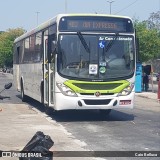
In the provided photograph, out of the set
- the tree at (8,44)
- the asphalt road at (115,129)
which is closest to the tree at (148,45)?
the asphalt road at (115,129)

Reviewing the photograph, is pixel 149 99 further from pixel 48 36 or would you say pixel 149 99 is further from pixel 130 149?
pixel 130 149

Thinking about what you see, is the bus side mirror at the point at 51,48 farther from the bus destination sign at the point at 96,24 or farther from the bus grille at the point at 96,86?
the bus grille at the point at 96,86

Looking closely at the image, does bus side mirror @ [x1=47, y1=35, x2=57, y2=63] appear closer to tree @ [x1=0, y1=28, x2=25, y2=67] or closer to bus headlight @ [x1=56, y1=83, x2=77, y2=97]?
bus headlight @ [x1=56, y1=83, x2=77, y2=97]

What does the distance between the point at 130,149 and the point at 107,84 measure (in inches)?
179

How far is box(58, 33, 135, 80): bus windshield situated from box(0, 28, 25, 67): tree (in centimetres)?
9197

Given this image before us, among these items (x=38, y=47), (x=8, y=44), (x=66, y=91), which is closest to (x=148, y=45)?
(x=38, y=47)

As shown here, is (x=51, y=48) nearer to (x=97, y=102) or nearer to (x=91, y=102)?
(x=91, y=102)

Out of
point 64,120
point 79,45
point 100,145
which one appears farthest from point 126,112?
point 100,145

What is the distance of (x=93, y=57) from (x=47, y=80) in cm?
221

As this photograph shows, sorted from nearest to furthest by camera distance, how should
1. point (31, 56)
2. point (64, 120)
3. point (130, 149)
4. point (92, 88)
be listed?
1. point (130, 149)
2. point (92, 88)
3. point (64, 120)
4. point (31, 56)

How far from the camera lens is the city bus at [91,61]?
13828 mm

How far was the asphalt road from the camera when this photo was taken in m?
10.1

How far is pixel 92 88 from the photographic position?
1391 centimetres

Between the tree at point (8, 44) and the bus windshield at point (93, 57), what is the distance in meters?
92.0
